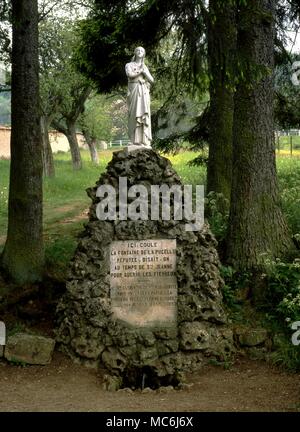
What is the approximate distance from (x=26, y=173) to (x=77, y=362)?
3.16m

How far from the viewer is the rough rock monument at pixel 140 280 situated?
7.64 metres

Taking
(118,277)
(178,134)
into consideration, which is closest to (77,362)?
(118,277)

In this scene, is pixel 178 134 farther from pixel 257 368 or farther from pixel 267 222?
pixel 257 368

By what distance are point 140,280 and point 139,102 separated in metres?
2.62

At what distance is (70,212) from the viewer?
15.2 meters

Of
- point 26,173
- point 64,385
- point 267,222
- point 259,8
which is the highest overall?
point 259,8

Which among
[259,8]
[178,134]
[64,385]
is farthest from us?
[178,134]

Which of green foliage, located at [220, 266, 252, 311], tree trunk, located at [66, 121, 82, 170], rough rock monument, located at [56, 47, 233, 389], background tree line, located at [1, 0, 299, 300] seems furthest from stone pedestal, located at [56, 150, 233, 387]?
tree trunk, located at [66, 121, 82, 170]

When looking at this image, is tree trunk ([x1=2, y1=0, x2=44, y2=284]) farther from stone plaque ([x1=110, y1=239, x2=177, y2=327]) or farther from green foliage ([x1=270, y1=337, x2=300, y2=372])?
green foliage ([x1=270, y1=337, x2=300, y2=372])

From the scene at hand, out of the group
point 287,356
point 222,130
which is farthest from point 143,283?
point 222,130

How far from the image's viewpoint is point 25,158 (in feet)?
28.6

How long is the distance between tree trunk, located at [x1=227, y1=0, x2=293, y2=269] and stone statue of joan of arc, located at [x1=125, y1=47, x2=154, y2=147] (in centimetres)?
155

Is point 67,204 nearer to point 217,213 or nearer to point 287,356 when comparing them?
point 217,213

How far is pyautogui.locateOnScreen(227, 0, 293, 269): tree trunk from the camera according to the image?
8.31 meters
